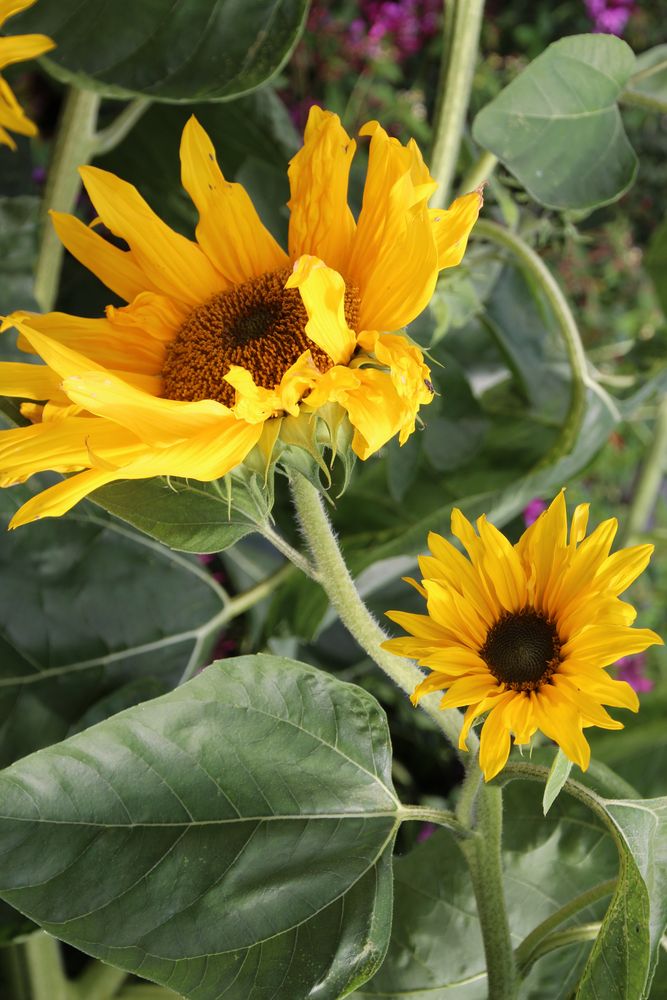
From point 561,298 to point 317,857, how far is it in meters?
0.27

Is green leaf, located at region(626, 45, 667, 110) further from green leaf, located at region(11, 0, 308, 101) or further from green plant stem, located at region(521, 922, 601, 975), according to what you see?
green plant stem, located at region(521, 922, 601, 975)

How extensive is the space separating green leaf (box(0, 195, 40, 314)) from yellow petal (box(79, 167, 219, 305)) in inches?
8.5

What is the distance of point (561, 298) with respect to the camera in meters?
0.50

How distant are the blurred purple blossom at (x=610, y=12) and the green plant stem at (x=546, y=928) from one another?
920 millimetres

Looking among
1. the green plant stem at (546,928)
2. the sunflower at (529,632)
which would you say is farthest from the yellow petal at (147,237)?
the green plant stem at (546,928)

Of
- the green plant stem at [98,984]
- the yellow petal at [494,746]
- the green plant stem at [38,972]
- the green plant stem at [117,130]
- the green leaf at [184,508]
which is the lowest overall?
the green plant stem at [98,984]

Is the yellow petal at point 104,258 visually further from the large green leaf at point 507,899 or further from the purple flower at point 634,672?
the purple flower at point 634,672

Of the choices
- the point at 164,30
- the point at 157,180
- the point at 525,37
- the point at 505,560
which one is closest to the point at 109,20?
the point at 164,30

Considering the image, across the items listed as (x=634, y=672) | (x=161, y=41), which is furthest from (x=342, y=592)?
(x=634, y=672)

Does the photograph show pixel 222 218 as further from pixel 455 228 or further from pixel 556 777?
pixel 556 777

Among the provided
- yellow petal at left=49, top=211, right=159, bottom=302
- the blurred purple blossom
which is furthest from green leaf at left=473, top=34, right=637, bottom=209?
the blurred purple blossom

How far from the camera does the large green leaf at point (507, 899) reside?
0.42 meters

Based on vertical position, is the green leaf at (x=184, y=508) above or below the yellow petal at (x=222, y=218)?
below

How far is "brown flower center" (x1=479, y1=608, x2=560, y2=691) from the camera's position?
32 cm
